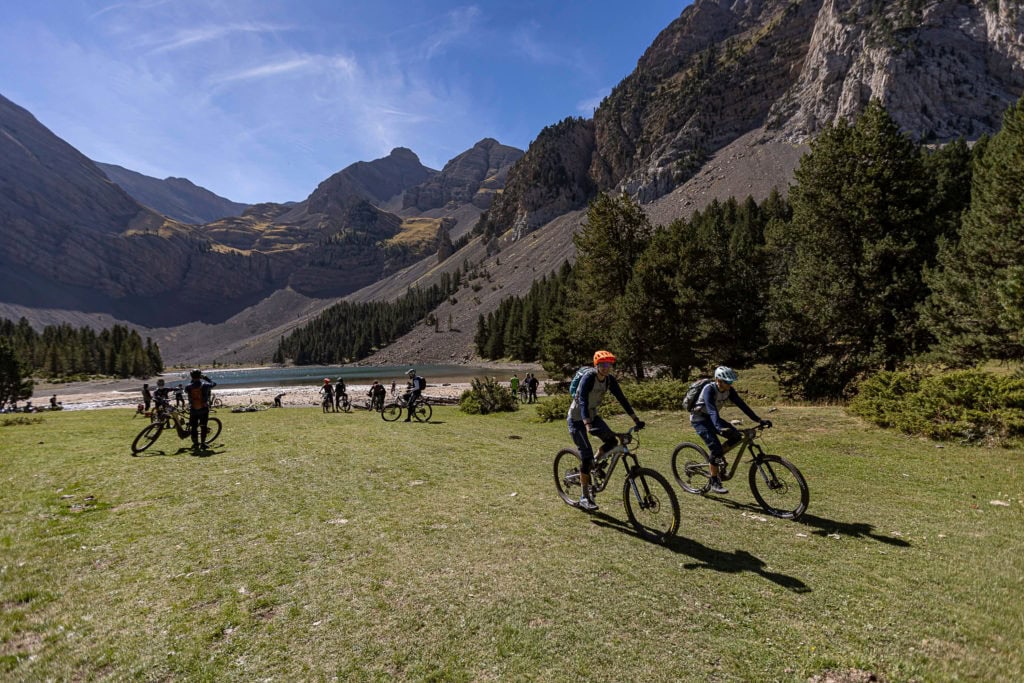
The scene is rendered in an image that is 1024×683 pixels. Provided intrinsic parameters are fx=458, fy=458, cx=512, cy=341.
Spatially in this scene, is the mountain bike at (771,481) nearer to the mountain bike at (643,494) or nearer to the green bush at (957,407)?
the mountain bike at (643,494)

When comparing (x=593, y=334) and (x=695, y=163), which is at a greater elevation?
(x=695, y=163)

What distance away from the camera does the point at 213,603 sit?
209 inches

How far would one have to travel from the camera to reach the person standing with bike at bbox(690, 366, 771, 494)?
891 centimetres

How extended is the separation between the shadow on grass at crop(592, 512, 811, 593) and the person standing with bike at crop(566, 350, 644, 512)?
1.22 meters

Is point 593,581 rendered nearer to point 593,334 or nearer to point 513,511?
point 513,511

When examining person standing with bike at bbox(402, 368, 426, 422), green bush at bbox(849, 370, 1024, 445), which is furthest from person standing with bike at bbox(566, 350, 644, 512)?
person standing with bike at bbox(402, 368, 426, 422)

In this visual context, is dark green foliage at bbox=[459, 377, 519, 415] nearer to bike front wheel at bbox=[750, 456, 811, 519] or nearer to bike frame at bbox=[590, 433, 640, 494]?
bike frame at bbox=[590, 433, 640, 494]

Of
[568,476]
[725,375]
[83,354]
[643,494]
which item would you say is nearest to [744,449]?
[725,375]

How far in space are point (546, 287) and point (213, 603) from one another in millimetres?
122959

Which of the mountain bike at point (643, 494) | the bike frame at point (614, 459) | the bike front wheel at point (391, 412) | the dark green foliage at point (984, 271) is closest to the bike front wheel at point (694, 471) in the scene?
the mountain bike at point (643, 494)

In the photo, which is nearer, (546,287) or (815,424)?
(815,424)

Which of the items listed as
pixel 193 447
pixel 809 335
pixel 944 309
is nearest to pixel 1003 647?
pixel 193 447

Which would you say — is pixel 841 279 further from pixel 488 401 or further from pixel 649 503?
pixel 649 503

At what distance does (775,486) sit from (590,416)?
400 centimetres
